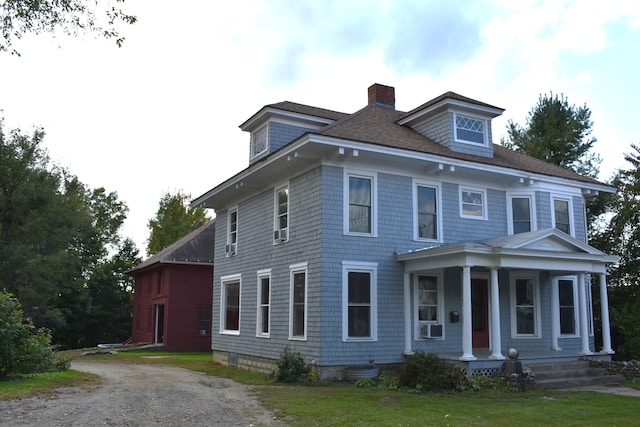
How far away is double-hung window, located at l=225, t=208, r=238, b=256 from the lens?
741 inches

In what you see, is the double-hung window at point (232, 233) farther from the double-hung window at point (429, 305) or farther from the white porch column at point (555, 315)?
the white porch column at point (555, 315)

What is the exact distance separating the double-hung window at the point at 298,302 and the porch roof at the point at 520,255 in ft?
7.88

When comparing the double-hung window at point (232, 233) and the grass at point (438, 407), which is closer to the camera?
the grass at point (438, 407)

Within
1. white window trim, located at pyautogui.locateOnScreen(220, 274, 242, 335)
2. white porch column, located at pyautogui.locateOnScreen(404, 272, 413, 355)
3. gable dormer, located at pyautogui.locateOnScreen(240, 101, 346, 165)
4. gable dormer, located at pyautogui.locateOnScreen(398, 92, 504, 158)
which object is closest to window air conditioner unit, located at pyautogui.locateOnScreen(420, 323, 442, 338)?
white porch column, located at pyautogui.locateOnScreen(404, 272, 413, 355)

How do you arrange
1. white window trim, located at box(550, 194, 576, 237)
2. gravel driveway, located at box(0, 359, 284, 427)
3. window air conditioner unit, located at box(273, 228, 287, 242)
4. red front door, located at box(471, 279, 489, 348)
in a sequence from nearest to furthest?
gravel driveway, located at box(0, 359, 284, 427) → window air conditioner unit, located at box(273, 228, 287, 242) → red front door, located at box(471, 279, 489, 348) → white window trim, located at box(550, 194, 576, 237)

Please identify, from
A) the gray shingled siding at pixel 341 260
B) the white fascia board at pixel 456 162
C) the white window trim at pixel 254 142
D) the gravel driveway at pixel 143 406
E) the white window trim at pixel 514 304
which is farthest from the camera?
the white window trim at pixel 254 142

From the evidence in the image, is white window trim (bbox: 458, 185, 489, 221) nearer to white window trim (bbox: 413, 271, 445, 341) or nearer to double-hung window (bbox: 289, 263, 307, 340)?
white window trim (bbox: 413, 271, 445, 341)

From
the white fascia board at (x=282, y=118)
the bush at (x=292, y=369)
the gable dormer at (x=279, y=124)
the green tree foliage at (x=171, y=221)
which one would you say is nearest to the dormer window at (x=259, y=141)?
the gable dormer at (x=279, y=124)

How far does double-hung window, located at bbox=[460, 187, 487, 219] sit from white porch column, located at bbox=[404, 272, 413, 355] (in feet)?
8.39

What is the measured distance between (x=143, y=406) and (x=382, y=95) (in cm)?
1294

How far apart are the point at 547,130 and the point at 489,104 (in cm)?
1134

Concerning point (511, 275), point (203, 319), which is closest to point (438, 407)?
point (511, 275)

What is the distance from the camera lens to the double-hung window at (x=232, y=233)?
18.8 m

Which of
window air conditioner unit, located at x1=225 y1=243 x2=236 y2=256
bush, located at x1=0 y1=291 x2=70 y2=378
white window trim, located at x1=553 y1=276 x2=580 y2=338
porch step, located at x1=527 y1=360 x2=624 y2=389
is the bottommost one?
porch step, located at x1=527 y1=360 x2=624 y2=389
